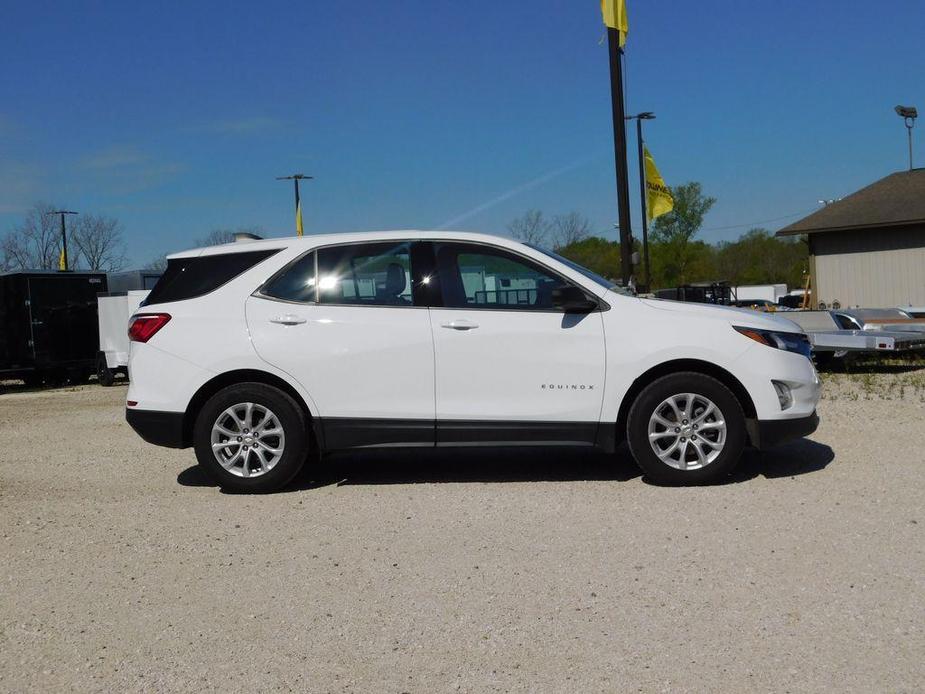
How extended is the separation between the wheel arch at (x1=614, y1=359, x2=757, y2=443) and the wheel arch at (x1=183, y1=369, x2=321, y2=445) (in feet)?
7.17

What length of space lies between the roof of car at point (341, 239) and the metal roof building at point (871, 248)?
20.6 metres

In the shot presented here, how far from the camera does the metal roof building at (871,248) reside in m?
24.7

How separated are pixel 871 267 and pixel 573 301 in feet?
70.6

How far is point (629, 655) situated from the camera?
3705 mm

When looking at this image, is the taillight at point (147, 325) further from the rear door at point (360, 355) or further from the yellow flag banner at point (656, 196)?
the yellow flag banner at point (656, 196)


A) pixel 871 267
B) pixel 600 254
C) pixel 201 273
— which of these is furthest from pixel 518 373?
pixel 600 254

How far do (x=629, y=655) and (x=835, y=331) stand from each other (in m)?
11.5

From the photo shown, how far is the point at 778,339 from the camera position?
6688mm

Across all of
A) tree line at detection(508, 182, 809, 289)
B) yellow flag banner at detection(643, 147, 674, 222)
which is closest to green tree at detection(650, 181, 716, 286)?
tree line at detection(508, 182, 809, 289)

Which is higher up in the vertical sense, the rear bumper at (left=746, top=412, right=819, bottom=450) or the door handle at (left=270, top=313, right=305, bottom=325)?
the door handle at (left=270, top=313, right=305, bottom=325)

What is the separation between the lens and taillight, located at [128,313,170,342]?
697 cm

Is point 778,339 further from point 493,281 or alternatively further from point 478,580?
point 478,580

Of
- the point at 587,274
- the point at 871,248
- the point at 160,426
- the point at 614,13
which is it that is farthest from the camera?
the point at 871,248

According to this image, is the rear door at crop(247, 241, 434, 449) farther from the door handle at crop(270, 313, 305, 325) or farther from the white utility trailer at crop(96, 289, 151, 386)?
the white utility trailer at crop(96, 289, 151, 386)
